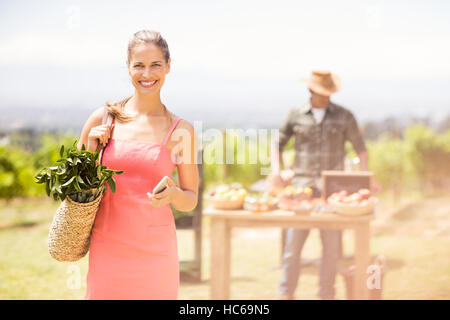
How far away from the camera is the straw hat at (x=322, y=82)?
13.3 feet

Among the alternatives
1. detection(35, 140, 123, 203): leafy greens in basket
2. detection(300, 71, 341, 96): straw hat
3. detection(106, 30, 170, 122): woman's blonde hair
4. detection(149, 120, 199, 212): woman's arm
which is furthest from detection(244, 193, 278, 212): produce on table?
detection(35, 140, 123, 203): leafy greens in basket

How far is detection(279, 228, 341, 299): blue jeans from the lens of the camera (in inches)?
161

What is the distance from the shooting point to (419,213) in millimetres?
7910

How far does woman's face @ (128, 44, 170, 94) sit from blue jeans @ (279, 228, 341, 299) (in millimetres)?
2590

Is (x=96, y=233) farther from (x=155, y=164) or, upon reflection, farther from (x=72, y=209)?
(x=155, y=164)

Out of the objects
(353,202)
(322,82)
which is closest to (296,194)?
(353,202)

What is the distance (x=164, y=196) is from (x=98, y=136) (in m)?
0.34

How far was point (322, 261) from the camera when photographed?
4152 millimetres

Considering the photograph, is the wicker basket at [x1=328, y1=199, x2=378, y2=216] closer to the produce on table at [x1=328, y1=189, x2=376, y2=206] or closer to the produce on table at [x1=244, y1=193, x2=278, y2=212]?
the produce on table at [x1=328, y1=189, x2=376, y2=206]
